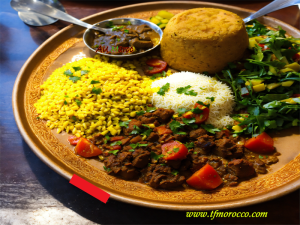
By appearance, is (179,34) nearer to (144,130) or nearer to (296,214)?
(144,130)

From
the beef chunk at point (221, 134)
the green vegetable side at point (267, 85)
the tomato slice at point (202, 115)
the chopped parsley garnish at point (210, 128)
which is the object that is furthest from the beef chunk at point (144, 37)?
the beef chunk at point (221, 134)

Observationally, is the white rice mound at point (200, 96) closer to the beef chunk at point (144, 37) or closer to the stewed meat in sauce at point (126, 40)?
the stewed meat in sauce at point (126, 40)

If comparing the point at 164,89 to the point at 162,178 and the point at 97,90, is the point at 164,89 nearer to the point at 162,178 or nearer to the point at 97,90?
the point at 97,90

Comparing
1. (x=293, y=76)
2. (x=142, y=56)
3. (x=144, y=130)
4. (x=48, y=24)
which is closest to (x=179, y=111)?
(x=144, y=130)

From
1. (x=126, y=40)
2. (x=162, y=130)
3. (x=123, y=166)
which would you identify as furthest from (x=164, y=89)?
(x=123, y=166)

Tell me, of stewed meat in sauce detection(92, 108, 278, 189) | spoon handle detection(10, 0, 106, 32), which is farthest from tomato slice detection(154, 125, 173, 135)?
spoon handle detection(10, 0, 106, 32)

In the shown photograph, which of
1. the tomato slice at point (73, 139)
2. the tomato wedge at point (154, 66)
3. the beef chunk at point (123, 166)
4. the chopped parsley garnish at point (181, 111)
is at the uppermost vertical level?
the tomato wedge at point (154, 66)
